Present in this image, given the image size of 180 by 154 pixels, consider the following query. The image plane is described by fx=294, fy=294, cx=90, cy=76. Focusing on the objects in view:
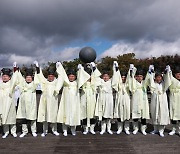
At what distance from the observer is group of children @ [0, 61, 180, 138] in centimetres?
928

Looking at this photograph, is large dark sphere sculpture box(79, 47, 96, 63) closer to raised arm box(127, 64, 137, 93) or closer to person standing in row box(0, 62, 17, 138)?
raised arm box(127, 64, 137, 93)

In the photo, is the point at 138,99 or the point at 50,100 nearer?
the point at 50,100

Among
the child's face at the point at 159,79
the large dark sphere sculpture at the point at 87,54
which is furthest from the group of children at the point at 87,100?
the large dark sphere sculpture at the point at 87,54

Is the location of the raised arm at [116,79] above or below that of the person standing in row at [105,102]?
above

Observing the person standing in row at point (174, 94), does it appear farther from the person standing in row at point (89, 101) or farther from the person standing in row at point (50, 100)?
the person standing in row at point (50, 100)

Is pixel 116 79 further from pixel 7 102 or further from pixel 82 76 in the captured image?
pixel 7 102

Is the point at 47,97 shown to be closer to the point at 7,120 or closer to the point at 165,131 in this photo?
the point at 7,120

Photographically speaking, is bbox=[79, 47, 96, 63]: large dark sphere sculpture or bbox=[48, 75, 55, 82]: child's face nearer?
bbox=[48, 75, 55, 82]: child's face

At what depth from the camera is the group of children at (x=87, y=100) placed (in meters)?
9.28

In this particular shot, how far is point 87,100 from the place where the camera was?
9.48m

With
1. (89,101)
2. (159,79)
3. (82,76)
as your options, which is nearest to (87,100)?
(89,101)

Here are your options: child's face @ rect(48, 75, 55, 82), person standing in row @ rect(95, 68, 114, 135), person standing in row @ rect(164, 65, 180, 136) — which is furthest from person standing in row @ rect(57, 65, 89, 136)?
person standing in row @ rect(164, 65, 180, 136)

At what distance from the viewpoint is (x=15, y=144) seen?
332 inches

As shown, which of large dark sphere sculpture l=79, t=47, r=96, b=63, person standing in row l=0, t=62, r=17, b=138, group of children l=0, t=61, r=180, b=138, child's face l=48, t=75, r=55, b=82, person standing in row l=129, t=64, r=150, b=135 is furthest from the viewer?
large dark sphere sculpture l=79, t=47, r=96, b=63
